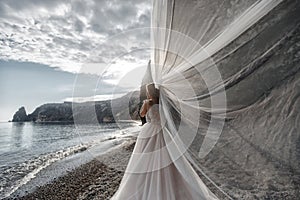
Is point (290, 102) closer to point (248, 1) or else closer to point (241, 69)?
point (241, 69)

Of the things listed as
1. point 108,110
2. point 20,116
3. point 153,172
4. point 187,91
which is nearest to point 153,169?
point 153,172

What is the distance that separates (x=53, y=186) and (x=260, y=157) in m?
5.53

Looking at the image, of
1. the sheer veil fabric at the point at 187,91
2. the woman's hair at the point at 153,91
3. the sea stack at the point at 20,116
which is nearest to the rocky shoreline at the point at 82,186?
A: the sheer veil fabric at the point at 187,91

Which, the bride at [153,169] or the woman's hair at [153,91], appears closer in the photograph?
the bride at [153,169]

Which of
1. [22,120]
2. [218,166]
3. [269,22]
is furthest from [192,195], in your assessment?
[22,120]

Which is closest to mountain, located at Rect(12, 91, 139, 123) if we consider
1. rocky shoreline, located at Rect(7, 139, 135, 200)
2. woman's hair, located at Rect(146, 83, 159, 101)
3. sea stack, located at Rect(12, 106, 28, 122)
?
woman's hair, located at Rect(146, 83, 159, 101)

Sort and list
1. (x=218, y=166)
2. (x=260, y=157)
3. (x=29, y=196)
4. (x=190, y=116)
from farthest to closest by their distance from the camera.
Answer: (x=29, y=196) → (x=190, y=116) → (x=218, y=166) → (x=260, y=157)

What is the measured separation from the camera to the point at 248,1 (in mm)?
1343

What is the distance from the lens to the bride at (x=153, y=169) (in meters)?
2.36

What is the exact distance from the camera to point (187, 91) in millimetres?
1993

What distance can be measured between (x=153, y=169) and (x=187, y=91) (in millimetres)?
1024

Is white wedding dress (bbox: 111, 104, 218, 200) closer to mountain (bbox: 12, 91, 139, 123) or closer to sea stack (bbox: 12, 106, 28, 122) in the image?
mountain (bbox: 12, 91, 139, 123)

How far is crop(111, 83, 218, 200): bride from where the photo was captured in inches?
93.0

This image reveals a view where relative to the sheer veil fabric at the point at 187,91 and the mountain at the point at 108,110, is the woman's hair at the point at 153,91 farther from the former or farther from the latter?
the mountain at the point at 108,110
